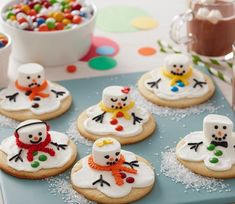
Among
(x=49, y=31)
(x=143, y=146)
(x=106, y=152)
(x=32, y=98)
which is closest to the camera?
(x=106, y=152)

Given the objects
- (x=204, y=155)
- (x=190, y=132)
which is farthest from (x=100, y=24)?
(x=204, y=155)

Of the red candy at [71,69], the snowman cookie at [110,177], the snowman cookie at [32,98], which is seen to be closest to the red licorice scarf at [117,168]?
the snowman cookie at [110,177]

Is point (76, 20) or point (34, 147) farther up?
point (76, 20)

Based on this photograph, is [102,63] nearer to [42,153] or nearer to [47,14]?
Result: [47,14]

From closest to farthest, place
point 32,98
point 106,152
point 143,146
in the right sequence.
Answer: point 106,152 < point 143,146 < point 32,98

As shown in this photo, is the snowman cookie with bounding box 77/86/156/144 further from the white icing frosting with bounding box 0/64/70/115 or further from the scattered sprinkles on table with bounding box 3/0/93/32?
the scattered sprinkles on table with bounding box 3/0/93/32

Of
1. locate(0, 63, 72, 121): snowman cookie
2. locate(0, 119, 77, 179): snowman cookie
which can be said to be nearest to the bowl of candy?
locate(0, 63, 72, 121): snowman cookie

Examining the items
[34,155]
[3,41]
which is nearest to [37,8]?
[3,41]
